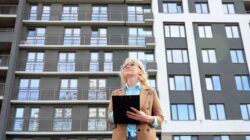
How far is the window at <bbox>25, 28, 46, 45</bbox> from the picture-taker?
32.3 meters

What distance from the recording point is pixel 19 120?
2867cm

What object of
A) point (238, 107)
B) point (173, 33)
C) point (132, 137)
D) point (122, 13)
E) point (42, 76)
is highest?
point (122, 13)

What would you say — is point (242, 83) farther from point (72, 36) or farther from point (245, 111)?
point (72, 36)

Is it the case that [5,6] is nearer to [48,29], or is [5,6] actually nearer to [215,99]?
[48,29]

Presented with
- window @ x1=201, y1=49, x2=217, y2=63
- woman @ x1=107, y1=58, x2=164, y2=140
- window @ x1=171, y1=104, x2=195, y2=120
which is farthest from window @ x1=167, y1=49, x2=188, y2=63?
woman @ x1=107, y1=58, x2=164, y2=140

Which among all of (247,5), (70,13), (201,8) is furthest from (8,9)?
(247,5)

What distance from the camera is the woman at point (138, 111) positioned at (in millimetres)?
4477

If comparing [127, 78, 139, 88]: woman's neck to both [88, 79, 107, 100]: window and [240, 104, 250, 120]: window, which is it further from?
[240, 104, 250, 120]: window

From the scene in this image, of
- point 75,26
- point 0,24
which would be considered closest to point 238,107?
point 75,26

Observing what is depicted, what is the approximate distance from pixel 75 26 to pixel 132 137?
29752 mm

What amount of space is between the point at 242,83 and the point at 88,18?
1588 cm

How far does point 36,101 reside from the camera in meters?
29.0

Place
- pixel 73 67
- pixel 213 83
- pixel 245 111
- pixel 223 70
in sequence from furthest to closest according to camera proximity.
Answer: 1. pixel 73 67
2. pixel 223 70
3. pixel 213 83
4. pixel 245 111

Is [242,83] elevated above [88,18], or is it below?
below
